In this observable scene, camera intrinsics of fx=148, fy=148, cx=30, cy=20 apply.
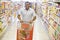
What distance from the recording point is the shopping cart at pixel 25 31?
3761mm

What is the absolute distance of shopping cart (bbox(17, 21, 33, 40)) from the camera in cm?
376

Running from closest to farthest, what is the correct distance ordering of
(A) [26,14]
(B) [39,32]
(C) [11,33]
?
(A) [26,14], (B) [39,32], (C) [11,33]

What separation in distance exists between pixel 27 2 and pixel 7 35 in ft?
3.82

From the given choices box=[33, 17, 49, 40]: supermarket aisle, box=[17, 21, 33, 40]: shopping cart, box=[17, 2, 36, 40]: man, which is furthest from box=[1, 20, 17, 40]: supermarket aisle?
box=[33, 17, 49, 40]: supermarket aisle

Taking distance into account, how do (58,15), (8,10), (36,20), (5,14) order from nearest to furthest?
(58,15)
(36,20)
(8,10)
(5,14)

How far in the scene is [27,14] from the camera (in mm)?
3770

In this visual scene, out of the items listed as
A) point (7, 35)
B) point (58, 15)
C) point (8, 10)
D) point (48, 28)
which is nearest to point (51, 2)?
point (58, 15)

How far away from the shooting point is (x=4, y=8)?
4367 millimetres

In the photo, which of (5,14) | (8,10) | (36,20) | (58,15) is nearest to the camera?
(58,15)

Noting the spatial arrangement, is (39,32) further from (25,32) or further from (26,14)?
(26,14)

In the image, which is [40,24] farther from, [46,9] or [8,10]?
[8,10]

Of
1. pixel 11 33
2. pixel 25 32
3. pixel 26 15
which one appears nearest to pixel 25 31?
pixel 25 32

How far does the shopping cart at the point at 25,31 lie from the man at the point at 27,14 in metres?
0.10

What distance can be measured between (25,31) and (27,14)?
0.44 meters
